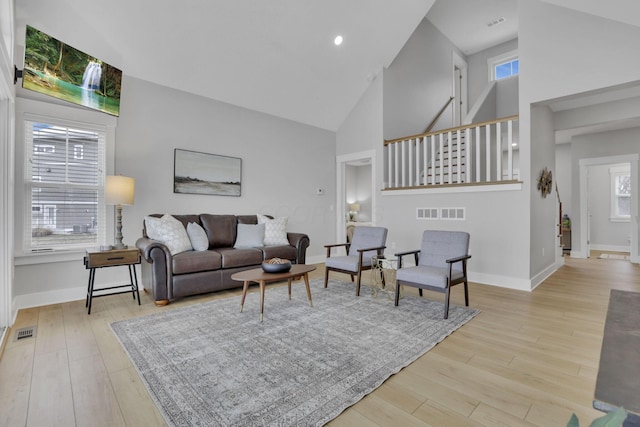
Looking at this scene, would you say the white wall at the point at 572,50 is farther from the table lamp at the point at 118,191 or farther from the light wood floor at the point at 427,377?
the table lamp at the point at 118,191

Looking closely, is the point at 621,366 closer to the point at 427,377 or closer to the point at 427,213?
the point at 427,377

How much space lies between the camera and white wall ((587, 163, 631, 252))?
7801mm

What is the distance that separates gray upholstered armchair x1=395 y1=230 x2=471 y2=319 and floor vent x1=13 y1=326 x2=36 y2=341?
3406 mm

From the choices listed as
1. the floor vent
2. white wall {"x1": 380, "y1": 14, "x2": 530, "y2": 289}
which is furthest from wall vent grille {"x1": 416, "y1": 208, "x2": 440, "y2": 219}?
the floor vent

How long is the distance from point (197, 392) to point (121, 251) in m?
2.23

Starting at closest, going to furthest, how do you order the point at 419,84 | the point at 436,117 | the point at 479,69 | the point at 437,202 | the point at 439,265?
the point at 439,265
the point at 437,202
the point at 419,84
the point at 436,117
the point at 479,69

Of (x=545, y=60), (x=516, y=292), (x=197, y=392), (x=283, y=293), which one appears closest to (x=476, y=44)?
(x=545, y=60)

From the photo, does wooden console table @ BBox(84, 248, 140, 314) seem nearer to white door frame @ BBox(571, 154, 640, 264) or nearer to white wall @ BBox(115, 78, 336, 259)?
white wall @ BBox(115, 78, 336, 259)

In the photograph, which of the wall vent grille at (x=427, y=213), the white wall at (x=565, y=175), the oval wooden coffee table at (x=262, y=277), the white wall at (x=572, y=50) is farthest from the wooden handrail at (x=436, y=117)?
the oval wooden coffee table at (x=262, y=277)

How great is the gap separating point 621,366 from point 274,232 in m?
4.34

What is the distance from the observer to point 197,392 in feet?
6.00

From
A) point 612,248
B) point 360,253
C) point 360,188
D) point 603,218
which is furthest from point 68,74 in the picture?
point 612,248

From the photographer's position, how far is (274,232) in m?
4.83

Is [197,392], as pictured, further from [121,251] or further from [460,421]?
[121,251]
